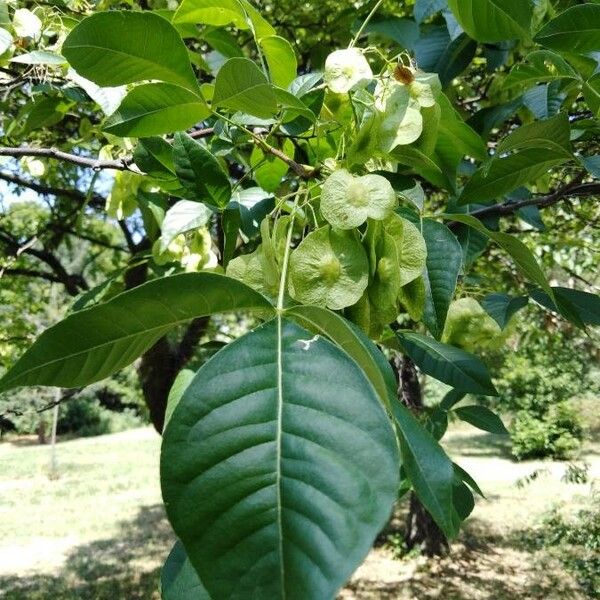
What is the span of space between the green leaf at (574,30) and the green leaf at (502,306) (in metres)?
0.54

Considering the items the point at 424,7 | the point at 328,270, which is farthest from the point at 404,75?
the point at 424,7

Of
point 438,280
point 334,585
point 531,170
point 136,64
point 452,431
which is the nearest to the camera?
point 334,585

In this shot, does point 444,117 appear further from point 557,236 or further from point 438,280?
point 557,236

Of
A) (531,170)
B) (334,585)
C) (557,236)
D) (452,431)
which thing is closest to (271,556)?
(334,585)

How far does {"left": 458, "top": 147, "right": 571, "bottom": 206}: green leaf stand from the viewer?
94 cm

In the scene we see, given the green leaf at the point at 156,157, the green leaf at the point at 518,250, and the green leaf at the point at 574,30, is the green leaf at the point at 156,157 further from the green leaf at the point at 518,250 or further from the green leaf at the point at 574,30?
the green leaf at the point at 574,30

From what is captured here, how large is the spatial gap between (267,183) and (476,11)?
373mm

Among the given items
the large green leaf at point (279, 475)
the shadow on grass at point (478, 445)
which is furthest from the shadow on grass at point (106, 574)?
the shadow on grass at point (478, 445)

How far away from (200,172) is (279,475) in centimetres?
56

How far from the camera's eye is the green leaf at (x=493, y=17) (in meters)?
0.81

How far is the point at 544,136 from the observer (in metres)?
0.85

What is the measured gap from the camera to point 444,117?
0.86m

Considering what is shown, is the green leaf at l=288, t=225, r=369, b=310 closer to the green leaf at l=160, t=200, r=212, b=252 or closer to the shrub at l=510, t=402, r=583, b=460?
the green leaf at l=160, t=200, r=212, b=252

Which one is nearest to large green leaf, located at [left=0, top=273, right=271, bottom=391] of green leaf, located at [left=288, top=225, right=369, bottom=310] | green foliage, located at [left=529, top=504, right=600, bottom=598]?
green leaf, located at [left=288, top=225, right=369, bottom=310]
